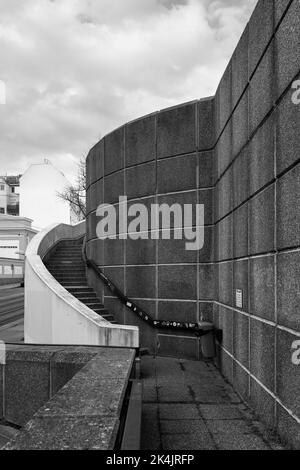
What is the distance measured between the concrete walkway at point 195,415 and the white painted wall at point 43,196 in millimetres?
51058

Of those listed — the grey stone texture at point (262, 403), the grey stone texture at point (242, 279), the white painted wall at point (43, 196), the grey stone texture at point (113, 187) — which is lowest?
the grey stone texture at point (262, 403)

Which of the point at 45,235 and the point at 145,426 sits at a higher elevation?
the point at 45,235

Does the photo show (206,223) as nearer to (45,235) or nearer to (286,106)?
(286,106)

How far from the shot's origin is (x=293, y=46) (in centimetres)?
424

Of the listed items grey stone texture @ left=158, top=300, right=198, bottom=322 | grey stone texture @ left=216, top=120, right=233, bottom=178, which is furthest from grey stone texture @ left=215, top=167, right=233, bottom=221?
grey stone texture @ left=158, top=300, right=198, bottom=322

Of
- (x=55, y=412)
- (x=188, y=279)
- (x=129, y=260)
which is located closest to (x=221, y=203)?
(x=188, y=279)

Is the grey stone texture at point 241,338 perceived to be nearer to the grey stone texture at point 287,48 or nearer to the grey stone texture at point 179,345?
the grey stone texture at point 179,345

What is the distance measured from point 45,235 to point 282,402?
41.5 feet

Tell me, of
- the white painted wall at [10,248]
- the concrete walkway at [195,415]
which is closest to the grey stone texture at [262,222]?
the concrete walkway at [195,415]

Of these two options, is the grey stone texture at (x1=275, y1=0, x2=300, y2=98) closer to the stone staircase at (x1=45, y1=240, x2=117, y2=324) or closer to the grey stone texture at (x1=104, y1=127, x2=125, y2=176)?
the grey stone texture at (x1=104, y1=127, x2=125, y2=176)

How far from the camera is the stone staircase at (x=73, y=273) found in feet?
38.3

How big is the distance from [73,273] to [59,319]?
437 cm

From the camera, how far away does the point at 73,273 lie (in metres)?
14.0

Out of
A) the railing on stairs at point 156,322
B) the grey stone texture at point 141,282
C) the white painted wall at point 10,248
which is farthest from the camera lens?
the white painted wall at point 10,248
